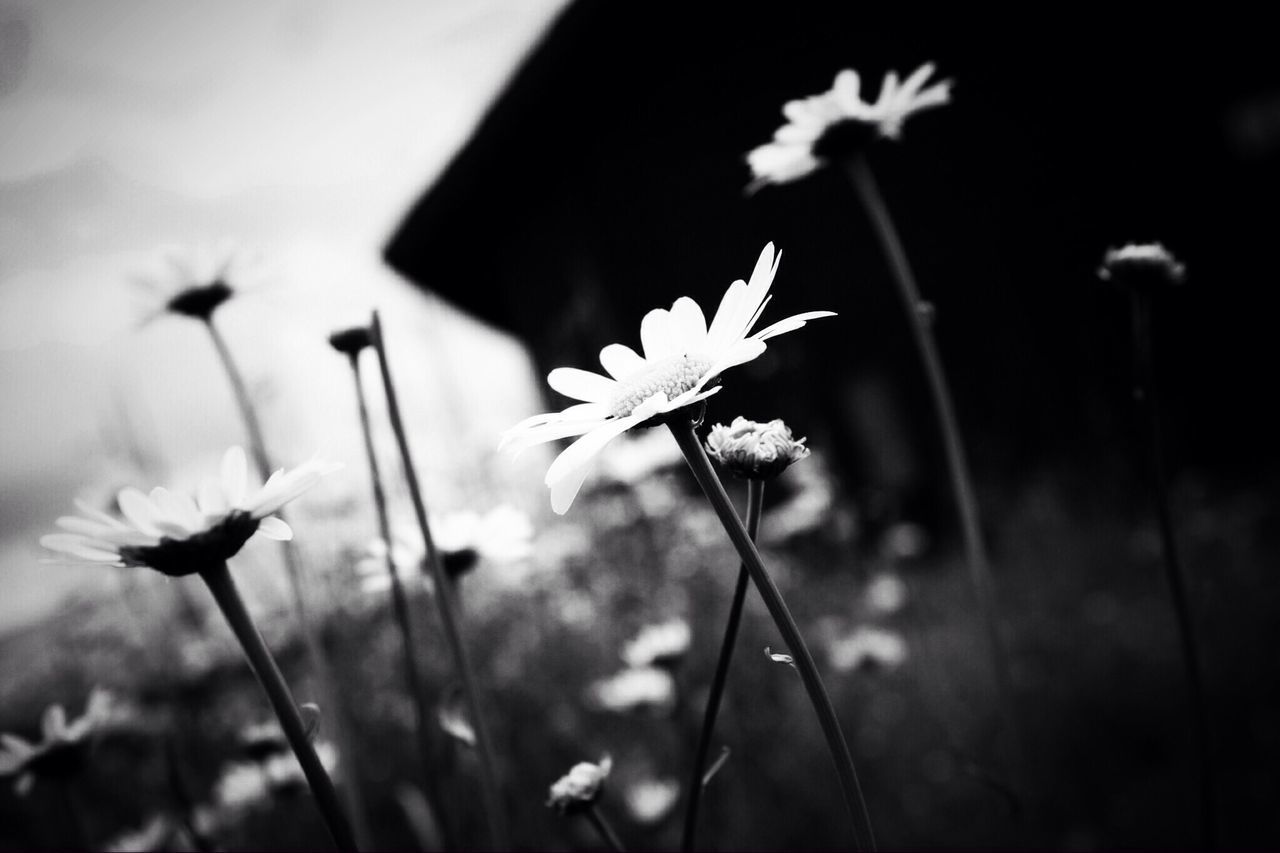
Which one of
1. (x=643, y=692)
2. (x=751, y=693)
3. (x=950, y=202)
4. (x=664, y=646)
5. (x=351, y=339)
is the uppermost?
(x=950, y=202)

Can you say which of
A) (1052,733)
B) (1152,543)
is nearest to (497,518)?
(1052,733)

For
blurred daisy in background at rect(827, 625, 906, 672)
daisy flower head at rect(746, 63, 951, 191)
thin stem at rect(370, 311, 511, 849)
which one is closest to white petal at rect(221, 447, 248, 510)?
thin stem at rect(370, 311, 511, 849)

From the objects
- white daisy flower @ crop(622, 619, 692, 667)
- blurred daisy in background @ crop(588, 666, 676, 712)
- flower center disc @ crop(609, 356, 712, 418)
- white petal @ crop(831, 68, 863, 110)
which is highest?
white petal @ crop(831, 68, 863, 110)

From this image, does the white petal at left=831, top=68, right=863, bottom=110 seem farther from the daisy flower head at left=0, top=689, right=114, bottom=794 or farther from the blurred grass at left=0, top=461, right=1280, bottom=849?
the daisy flower head at left=0, top=689, right=114, bottom=794

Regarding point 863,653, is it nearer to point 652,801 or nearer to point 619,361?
point 652,801

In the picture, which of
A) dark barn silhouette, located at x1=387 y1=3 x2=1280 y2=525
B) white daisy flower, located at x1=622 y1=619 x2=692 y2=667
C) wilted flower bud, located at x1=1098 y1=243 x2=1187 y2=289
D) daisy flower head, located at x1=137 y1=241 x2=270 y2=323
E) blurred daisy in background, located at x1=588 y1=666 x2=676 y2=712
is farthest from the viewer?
dark barn silhouette, located at x1=387 y1=3 x2=1280 y2=525

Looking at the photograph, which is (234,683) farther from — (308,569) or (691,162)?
(691,162)

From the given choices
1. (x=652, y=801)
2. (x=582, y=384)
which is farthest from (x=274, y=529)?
(x=652, y=801)
